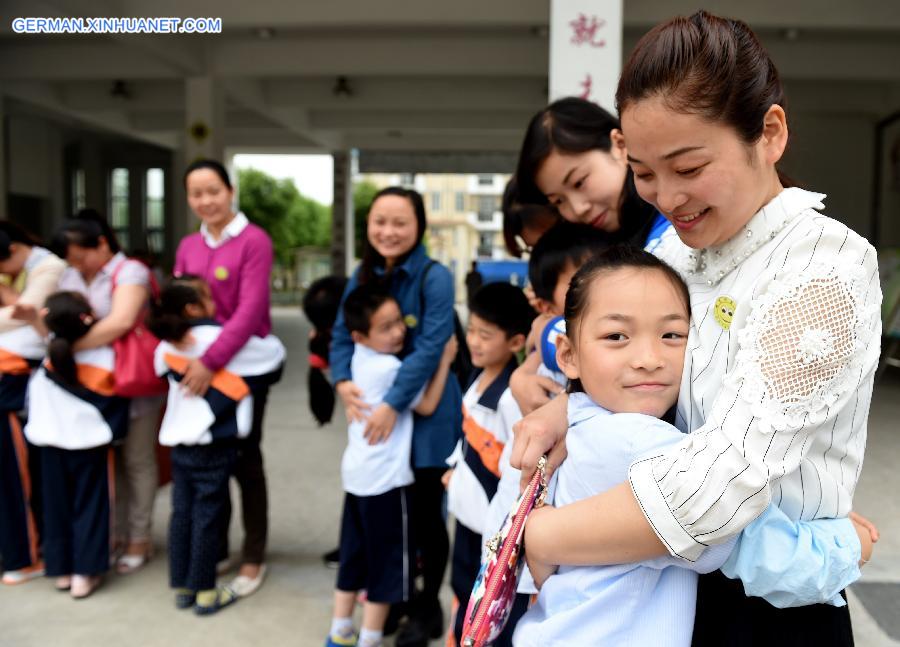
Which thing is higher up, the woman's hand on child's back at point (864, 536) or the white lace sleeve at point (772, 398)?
the white lace sleeve at point (772, 398)

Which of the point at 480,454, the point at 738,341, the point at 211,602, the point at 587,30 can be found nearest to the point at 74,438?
the point at 211,602

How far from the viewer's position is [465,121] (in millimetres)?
11461

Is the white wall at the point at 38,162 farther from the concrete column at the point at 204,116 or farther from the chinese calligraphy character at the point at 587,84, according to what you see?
the chinese calligraphy character at the point at 587,84

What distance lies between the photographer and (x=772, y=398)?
793 millimetres

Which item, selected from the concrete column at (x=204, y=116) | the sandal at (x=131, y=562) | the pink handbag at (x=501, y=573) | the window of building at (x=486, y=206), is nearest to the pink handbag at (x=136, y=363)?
the sandal at (x=131, y=562)

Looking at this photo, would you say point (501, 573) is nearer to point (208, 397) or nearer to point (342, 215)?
point (208, 397)

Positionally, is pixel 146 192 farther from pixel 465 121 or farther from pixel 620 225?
pixel 620 225

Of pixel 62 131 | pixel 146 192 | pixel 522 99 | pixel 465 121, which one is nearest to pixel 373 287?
pixel 522 99

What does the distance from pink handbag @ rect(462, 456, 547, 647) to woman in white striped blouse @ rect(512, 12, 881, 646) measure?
71 mm

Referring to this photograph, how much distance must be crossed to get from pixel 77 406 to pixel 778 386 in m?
2.58

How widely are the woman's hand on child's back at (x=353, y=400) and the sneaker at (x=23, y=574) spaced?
1549 mm

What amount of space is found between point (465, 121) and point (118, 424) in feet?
31.0

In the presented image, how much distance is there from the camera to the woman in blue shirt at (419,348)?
2.35 m

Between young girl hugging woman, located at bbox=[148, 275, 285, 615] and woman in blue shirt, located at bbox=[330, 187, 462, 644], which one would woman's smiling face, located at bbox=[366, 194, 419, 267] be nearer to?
woman in blue shirt, located at bbox=[330, 187, 462, 644]
